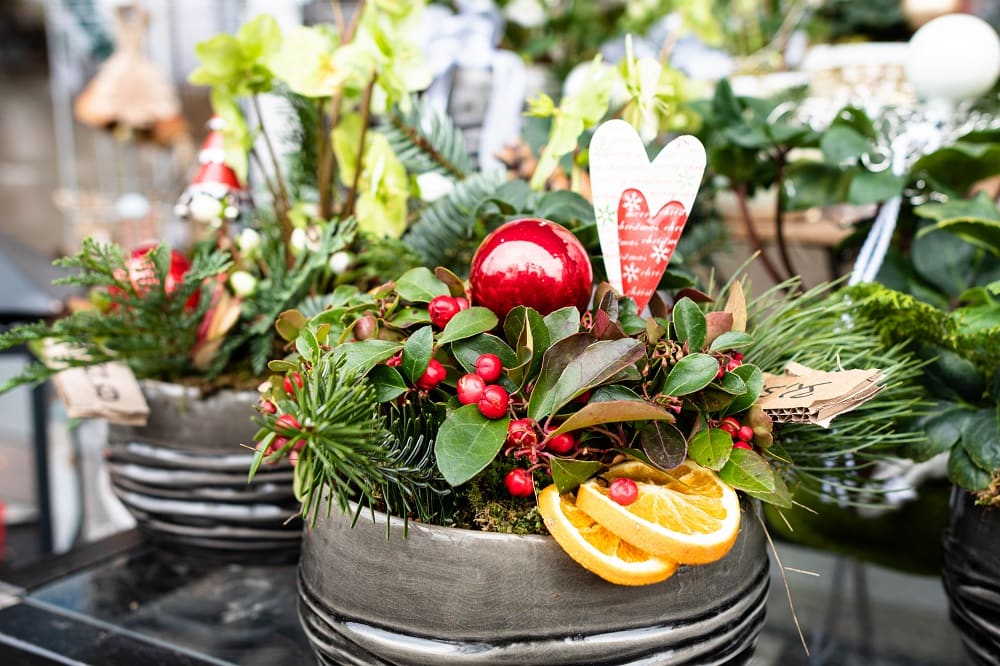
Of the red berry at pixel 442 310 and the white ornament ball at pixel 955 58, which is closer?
the red berry at pixel 442 310

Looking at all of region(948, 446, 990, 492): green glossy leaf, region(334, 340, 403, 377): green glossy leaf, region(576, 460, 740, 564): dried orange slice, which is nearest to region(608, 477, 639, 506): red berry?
region(576, 460, 740, 564): dried orange slice

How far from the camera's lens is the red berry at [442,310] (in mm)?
360

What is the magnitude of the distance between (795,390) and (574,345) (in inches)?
4.3

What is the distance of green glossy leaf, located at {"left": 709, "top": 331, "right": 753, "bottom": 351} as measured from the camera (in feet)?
1.13

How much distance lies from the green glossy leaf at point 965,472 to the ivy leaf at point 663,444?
196mm

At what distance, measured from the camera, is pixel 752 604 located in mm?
355

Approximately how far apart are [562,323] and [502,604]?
123mm

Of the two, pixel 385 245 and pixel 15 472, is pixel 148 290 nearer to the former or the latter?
pixel 385 245

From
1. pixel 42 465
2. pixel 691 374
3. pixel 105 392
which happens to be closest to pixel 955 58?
pixel 691 374

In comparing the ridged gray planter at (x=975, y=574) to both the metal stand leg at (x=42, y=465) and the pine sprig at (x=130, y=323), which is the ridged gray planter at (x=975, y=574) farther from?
the metal stand leg at (x=42, y=465)

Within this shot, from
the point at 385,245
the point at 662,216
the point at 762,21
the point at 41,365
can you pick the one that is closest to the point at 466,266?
the point at 385,245

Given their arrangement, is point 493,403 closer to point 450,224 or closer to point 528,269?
point 528,269

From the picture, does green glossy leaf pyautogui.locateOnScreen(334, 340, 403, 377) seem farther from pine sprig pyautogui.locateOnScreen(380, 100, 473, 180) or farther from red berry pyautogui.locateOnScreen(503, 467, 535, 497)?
pine sprig pyautogui.locateOnScreen(380, 100, 473, 180)

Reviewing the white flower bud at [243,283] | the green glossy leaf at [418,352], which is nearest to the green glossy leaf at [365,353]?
the green glossy leaf at [418,352]
